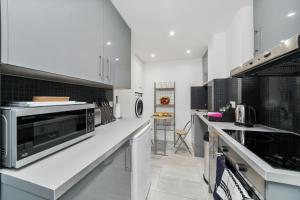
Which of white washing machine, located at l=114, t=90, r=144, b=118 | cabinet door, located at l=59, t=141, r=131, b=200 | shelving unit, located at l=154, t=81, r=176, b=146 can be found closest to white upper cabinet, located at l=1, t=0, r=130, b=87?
cabinet door, located at l=59, t=141, r=131, b=200

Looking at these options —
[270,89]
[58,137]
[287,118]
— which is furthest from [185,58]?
[58,137]

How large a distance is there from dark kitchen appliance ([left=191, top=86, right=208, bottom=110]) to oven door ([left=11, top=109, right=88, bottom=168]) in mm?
3007

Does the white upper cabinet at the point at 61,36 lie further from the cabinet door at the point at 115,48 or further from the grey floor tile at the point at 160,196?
the grey floor tile at the point at 160,196

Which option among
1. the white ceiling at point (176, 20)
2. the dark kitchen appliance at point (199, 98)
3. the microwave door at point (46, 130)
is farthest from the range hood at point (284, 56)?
the dark kitchen appliance at point (199, 98)

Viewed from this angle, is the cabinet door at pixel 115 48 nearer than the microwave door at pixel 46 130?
No

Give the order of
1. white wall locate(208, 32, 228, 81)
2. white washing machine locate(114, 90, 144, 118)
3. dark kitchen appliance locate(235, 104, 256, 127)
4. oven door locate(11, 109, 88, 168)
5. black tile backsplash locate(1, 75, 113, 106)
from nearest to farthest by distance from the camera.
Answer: oven door locate(11, 109, 88, 168) < black tile backsplash locate(1, 75, 113, 106) < dark kitchen appliance locate(235, 104, 256, 127) < white wall locate(208, 32, 228, 81) < white washing machine locate(114, 90, 144, 118)

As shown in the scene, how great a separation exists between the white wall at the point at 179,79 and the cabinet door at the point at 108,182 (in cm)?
289

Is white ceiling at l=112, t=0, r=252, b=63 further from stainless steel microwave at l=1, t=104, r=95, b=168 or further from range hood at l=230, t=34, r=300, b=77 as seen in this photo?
stainless steel microwave at l=1, t=104, r=95, b=168

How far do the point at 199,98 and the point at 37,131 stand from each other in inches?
131

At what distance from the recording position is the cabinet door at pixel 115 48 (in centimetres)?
142

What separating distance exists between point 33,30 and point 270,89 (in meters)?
2.04

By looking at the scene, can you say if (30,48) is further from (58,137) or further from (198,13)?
(198,13)

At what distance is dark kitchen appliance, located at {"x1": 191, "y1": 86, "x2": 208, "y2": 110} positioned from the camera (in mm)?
3441

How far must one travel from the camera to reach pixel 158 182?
1.96m
